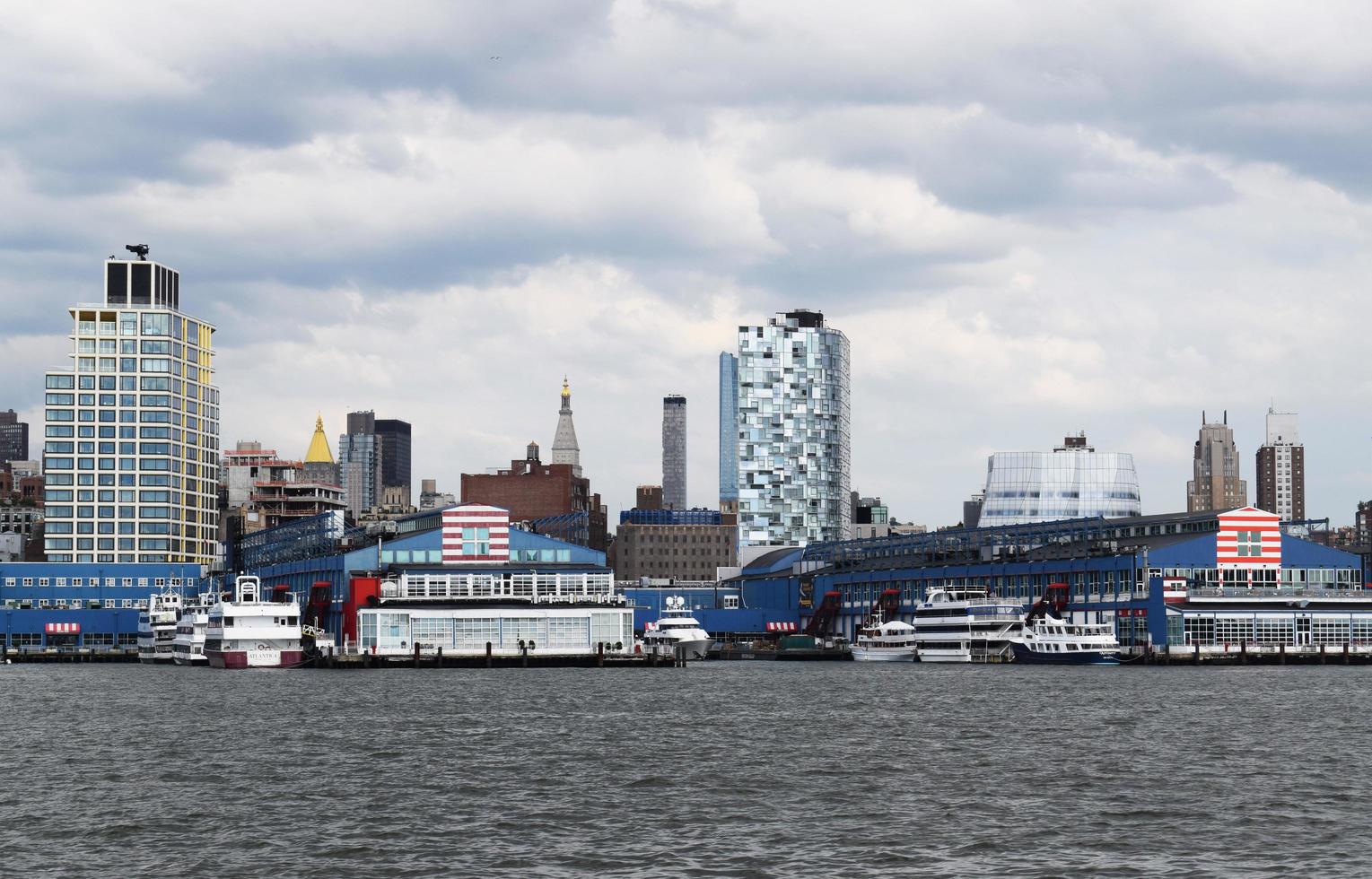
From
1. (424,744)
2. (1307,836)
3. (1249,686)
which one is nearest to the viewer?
(1307,836)

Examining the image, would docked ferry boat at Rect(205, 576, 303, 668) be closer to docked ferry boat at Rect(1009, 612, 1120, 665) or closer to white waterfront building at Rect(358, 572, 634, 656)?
white waterfront building at Rect(358, 572, 634, 656)

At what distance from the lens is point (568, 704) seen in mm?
119375

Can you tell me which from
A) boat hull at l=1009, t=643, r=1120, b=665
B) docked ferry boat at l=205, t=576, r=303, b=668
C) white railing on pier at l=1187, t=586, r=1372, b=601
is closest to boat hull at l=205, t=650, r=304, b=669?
docked ferry boat at l=205, t=576, r=303, b=668

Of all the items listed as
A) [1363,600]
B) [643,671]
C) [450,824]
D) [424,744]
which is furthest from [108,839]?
[1363,600]

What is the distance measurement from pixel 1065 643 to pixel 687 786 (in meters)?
Result: 125

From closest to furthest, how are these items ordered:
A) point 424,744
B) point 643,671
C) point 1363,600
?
point 424,744 → point 643,671 → point 1363,600

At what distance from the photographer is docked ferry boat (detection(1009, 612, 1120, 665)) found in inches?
7402

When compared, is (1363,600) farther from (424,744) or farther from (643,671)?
(424,744)

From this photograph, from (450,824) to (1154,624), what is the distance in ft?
454

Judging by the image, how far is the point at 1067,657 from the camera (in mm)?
190875

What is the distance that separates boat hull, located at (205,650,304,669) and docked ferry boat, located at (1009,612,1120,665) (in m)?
74.1

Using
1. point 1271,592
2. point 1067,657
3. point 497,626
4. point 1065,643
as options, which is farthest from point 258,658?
point 1271,592

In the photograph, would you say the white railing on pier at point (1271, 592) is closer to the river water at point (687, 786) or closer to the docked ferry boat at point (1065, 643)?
the docked ferry boat at point (1065, 643)

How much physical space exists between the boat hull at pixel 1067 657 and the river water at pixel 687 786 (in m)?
59.8
